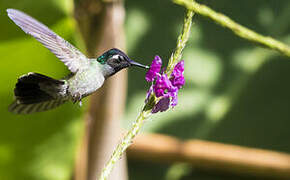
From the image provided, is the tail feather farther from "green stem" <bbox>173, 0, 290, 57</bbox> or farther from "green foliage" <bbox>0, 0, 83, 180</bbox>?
"green foliage" <bbox>0, 0, 83, 180</bbox>

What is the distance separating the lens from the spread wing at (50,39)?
28cm

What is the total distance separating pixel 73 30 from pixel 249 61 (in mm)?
1568

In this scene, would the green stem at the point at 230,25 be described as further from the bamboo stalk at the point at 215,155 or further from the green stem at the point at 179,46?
the bamboo stalk at the point at 215,155

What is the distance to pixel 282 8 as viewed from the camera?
213 cm

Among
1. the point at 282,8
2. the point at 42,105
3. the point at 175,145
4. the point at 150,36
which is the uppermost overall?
the point at 282,8

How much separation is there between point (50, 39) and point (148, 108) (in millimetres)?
85

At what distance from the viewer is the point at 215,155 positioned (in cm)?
164

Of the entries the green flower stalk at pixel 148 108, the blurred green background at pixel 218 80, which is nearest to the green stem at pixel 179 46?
the green flower stalk at pixel 148 108

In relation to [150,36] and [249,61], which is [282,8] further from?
[150,36]

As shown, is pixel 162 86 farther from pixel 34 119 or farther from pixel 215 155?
pixel 215 155

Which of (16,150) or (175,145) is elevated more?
(175,145)

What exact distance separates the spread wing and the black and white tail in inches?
0.7

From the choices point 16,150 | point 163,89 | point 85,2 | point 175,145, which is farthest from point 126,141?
point 175,145

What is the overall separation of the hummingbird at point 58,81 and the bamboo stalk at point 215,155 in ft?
4.15
